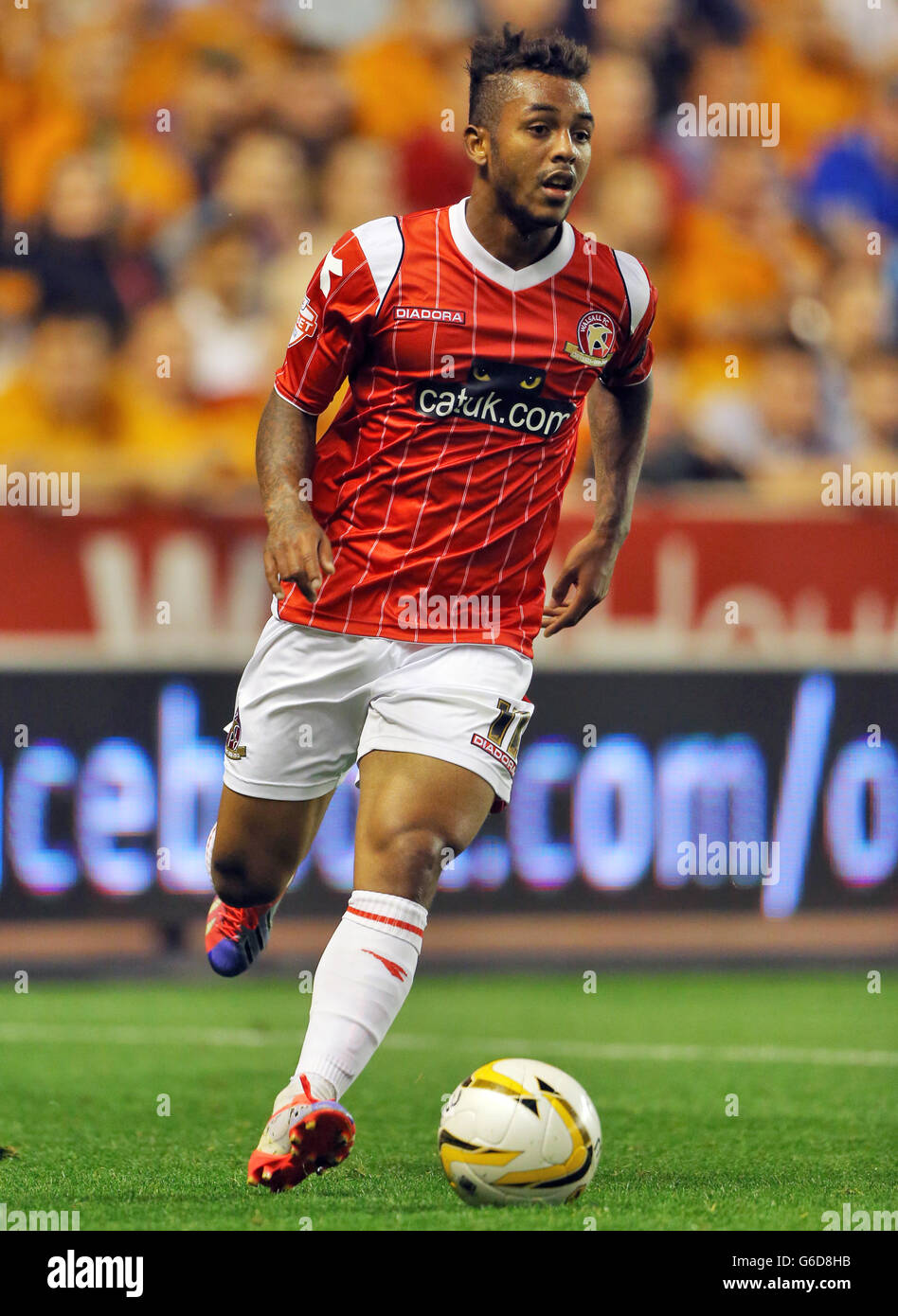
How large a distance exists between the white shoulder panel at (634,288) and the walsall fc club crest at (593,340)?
0.08m

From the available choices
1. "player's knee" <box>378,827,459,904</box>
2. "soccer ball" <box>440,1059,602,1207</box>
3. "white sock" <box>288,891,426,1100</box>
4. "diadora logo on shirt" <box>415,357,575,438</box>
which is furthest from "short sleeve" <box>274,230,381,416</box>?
"soccer ball" <box>440,1059,602,1207</box>

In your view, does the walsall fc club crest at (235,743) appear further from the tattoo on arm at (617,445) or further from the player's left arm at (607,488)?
the tattoo on arm at (617,445)

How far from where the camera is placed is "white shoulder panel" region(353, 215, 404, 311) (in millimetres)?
4441

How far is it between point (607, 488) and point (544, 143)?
101 centimetres

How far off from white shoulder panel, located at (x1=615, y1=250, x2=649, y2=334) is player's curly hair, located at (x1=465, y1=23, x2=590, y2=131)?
1.57ft

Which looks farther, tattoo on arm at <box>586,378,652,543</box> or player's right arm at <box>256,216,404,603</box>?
tattoo on arm at <box>586,378,652,543</box>

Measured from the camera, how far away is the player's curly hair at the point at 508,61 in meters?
4.34

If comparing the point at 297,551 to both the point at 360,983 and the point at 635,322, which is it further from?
the point at 635,322

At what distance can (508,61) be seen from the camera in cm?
439

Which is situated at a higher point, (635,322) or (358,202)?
(358,202)

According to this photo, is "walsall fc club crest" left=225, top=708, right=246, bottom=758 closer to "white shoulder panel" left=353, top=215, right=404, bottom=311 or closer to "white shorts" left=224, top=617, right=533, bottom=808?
"white shorts" left=224, top=617, right=533, bottom=808

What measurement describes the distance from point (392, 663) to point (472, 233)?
1.02 m

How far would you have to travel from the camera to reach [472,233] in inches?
179

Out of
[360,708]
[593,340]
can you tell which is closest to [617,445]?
[593,340]
